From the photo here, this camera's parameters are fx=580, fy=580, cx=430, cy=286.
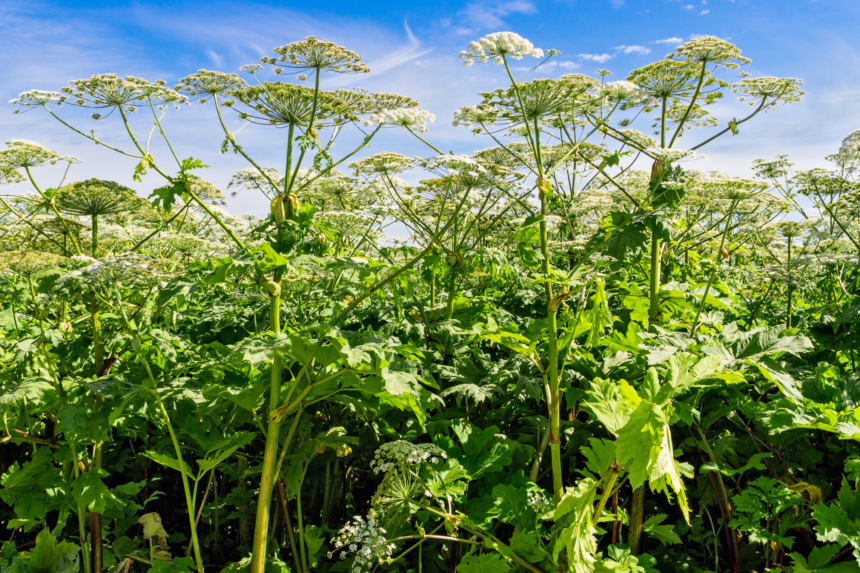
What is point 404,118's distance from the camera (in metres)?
4.66

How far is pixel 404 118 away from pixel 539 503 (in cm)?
304

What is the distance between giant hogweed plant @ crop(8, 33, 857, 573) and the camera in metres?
2.99

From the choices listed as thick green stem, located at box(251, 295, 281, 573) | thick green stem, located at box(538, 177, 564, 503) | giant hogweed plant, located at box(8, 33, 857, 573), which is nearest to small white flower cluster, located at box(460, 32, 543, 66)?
giant hogweed plant, located at box(8, 33, 857, 573)

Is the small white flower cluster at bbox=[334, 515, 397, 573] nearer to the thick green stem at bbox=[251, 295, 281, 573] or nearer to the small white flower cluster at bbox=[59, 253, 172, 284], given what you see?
the thick green stem at bbox=[251, 295, 281, 573]

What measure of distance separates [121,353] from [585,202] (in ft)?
17.0

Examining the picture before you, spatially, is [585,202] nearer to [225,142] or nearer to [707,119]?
[707,119]

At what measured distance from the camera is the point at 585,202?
6.85m

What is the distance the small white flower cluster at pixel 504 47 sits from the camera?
164 inches

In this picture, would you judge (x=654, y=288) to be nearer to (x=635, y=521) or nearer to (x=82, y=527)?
(x=635, y=521)

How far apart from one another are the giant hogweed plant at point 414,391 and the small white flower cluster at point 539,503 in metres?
0.02

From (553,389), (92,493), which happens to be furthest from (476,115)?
(92,493)

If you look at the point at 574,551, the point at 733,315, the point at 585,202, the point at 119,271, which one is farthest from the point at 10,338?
the point at 733,315

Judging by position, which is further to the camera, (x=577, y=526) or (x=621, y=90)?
(x=621, y=90)

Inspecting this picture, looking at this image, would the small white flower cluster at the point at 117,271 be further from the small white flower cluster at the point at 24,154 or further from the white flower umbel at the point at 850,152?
the white flower umbel at the point at 850,152
